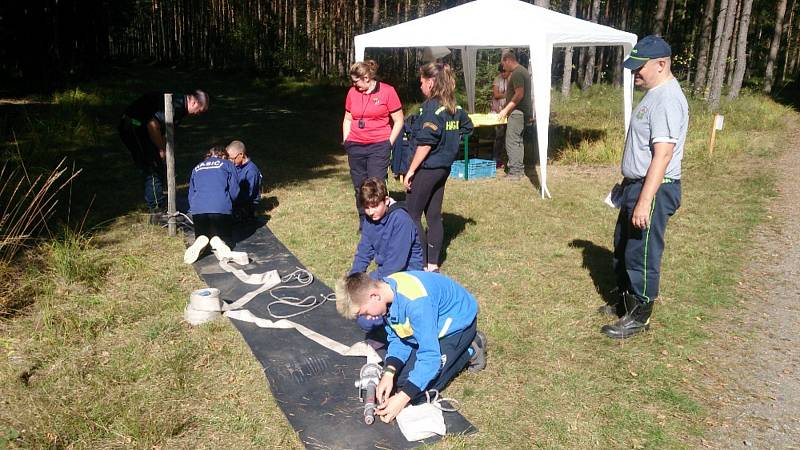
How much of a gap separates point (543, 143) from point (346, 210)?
277 cm

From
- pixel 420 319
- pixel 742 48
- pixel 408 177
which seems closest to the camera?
pixel 420 319

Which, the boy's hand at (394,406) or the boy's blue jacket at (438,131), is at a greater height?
the boy's blue jacket at (438,131)

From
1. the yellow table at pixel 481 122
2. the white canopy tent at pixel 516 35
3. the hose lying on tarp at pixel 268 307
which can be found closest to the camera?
the hose lying on tarp at pixel 268 307

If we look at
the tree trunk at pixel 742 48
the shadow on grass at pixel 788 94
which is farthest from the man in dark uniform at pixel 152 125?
the shadow on grass at pixel 788 94

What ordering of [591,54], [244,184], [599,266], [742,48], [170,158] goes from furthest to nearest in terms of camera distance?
[591,54] → [742,48] → [244,184] → [170,158] → [599,266]

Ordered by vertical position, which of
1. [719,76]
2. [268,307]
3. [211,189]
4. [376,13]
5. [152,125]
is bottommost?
[268,307]

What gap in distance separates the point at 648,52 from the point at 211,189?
3.69 metres

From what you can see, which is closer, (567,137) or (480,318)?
(480,318)

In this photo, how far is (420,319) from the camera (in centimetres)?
297

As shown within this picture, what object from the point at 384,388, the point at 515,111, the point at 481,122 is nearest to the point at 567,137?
the point at 515,111

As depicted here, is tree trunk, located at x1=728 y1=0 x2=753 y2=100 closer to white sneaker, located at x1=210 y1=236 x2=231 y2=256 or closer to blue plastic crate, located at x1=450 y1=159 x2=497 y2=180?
blue plastic crate, located at x1=450 y1=159 x2=497 y2=180

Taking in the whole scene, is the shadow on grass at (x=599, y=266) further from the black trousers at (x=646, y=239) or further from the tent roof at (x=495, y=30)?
the tent roof at (x=495, y=30)

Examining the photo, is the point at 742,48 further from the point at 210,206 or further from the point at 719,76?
the point at 210,206

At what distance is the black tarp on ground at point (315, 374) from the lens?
3.07 metres
